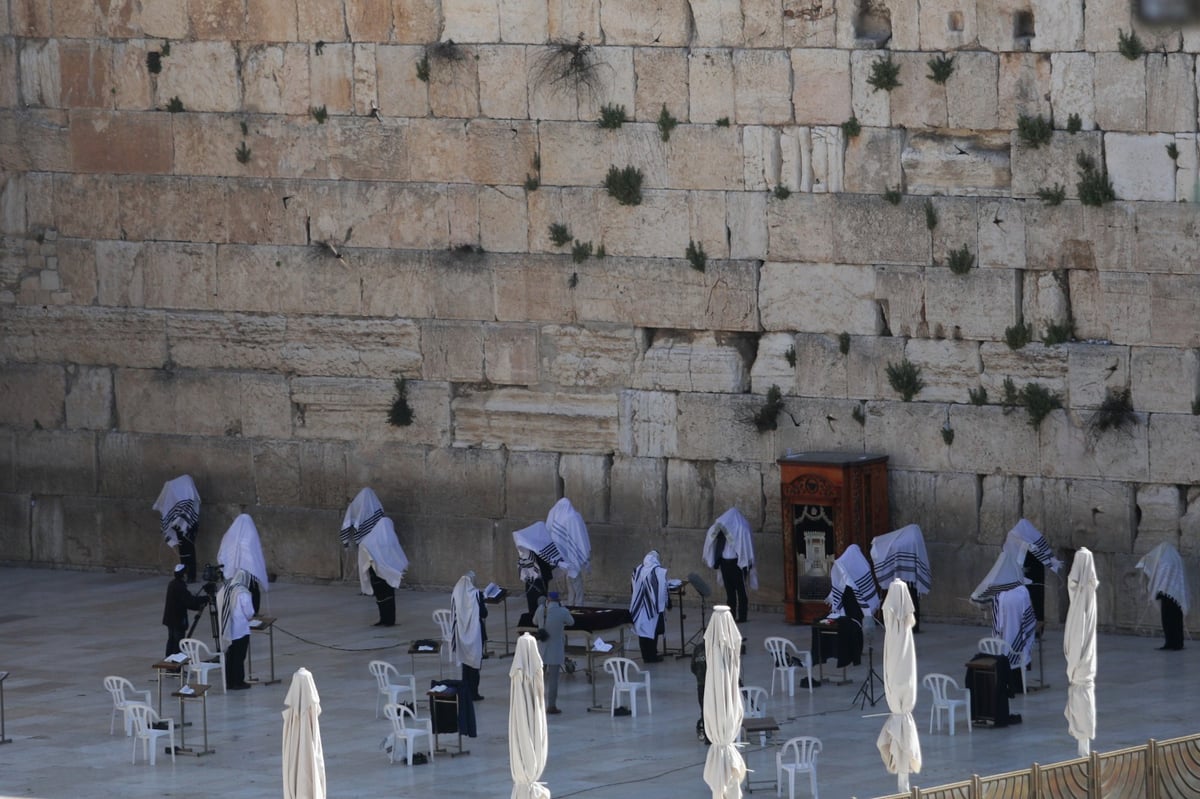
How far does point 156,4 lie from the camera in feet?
97.0

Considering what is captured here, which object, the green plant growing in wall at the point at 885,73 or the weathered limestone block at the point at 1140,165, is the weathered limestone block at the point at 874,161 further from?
the weathered limestone block at the point at 1140,165

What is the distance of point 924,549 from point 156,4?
11.2 metres

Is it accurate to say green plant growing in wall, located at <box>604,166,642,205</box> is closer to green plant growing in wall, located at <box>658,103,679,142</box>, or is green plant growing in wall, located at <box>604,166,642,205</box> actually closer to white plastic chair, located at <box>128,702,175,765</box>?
green plant growing in wall, located at <box>658,103,679,142</box>

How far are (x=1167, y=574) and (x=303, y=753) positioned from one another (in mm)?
9989

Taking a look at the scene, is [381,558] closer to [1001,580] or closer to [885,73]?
[1001,580]

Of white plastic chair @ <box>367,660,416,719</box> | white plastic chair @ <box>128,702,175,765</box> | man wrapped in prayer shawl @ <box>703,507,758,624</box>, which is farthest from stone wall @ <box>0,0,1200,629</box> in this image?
white plastic chair @ <box>128,702,175,765</box>

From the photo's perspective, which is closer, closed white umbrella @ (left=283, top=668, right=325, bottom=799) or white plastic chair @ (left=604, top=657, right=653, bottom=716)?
closed white umbrella @ (left=283, top=668, right=325, bottom=799)

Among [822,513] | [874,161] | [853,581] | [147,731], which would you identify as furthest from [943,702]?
[874,161]

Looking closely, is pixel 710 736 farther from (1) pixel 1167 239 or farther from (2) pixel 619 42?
(2) pixel 619 42

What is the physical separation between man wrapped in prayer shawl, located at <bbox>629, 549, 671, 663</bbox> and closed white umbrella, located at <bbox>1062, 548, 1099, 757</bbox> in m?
5.25

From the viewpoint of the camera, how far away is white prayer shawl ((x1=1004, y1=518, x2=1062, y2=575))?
24.8 m

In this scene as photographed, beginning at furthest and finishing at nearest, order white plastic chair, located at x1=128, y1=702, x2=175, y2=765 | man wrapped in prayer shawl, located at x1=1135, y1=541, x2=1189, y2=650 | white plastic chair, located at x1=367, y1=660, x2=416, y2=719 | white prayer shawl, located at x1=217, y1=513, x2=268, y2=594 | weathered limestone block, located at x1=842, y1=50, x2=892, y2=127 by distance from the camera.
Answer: weathered limestone block, located at x1=842, y1=50, x2=892, y2=127 < white prayer shawl, located at x1=217, y1=513, x2=268, y2=594 < man wrapped in prayer shawl, located at x1=1135, y1=541, x2=1189, y2=650 < white plastic chair, located at x1=367, y1=660, x2=416, y2=719 < white plastic chair, located at x1=128, y1=702, x2=175, y2=765

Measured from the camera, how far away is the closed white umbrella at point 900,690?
735 inches

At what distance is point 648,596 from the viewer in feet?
79.6
